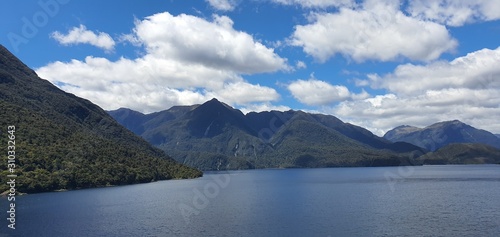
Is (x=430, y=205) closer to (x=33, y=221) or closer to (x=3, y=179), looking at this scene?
(x=33, y=221)

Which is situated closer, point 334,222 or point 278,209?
point 334,222

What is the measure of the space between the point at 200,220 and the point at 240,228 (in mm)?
18661

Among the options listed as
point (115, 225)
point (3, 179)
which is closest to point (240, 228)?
point (115, 225)

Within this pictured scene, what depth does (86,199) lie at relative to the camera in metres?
171

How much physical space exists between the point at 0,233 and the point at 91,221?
82.0 feet

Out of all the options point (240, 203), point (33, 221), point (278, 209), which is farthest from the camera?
point (240, 203)

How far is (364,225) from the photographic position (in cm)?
10544

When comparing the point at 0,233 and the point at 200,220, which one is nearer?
the point at 0,233

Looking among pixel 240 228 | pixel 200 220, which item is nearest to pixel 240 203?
pixel 200 220

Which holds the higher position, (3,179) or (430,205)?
(3,179)

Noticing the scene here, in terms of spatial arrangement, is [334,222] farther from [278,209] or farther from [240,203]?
[240,203]

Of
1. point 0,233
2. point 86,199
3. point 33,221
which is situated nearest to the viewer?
point 0,233

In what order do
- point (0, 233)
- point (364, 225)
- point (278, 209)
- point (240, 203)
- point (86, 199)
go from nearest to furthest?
point (0, 233) < point (364, 225) < point (278, 209) < point (240, 203) < point (86, 199)

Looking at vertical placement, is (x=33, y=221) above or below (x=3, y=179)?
below
